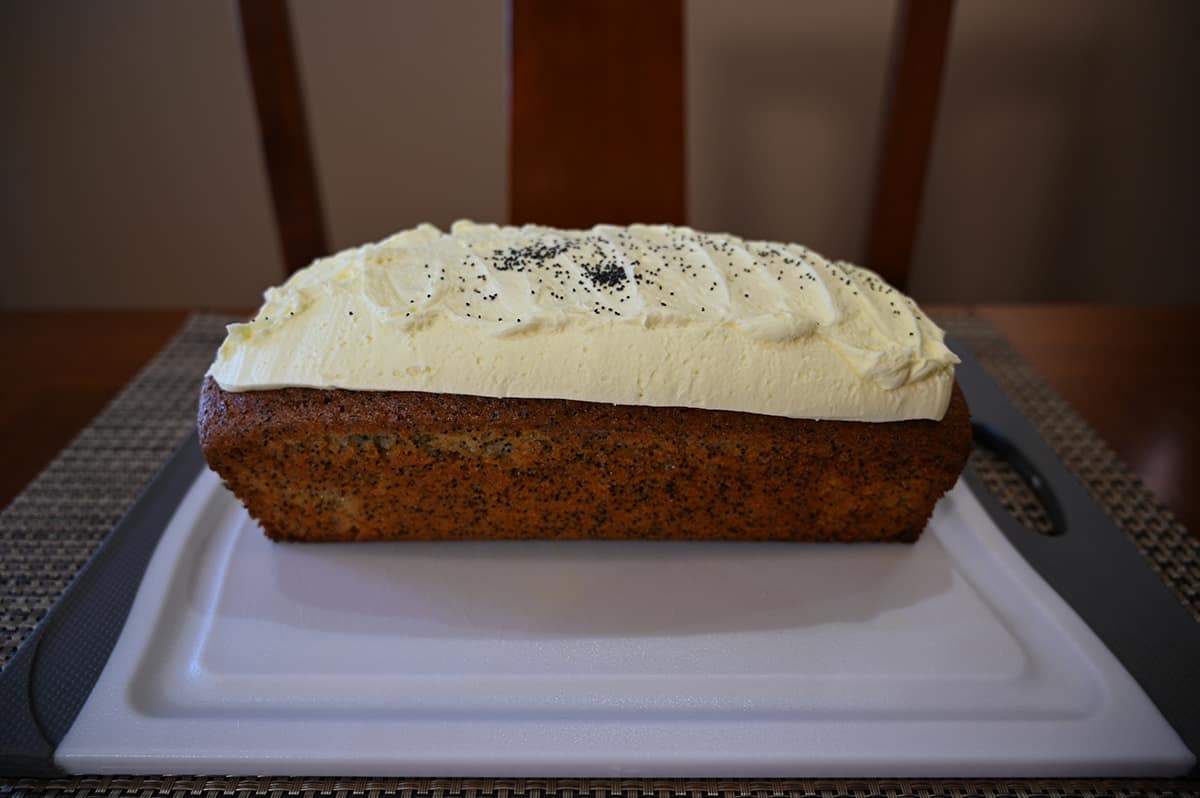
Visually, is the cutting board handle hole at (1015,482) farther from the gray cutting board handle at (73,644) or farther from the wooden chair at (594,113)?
the gray cutting board handle at (73,644)

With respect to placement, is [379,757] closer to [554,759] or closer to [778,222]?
[554,759]

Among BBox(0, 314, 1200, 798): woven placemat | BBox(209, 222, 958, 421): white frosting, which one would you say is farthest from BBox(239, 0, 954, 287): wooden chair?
BBox(209, 222, 958, 421): white frosting

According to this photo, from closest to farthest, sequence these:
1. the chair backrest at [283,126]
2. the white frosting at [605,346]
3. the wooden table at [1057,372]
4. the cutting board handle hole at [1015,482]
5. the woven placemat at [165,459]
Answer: the woven placemat at [165,459] → the white frosting at [605,346] → the cutting board handle hole at [1015,482] → the wooden table at [1057,372] → the chair backrest at [283,126]

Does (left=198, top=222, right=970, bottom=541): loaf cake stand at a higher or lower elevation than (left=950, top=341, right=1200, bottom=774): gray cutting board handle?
higher

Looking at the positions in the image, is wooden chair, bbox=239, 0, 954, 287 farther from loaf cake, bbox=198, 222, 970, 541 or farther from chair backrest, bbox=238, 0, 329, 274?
loaf cake, bbox=198, 222, 970, 541

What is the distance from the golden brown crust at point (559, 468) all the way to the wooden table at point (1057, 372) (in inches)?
20.0

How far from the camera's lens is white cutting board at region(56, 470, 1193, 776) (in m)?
0.84

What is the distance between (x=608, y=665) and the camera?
951 mm

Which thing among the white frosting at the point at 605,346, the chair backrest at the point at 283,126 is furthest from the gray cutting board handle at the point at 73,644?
the chair backrest at the point at 283,126

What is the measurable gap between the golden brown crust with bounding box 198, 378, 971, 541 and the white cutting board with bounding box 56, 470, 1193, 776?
0.14ft

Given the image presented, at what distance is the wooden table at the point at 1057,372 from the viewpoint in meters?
1.34

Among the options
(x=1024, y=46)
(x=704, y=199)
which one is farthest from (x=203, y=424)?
(x=1024, y=46)

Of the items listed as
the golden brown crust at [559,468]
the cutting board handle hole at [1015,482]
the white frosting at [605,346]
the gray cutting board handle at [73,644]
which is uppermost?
the white frosting at [605,346]

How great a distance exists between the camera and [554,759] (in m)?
0.83
